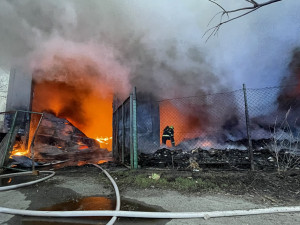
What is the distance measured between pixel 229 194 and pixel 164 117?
27.5 ft

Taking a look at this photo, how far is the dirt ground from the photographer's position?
2.12m

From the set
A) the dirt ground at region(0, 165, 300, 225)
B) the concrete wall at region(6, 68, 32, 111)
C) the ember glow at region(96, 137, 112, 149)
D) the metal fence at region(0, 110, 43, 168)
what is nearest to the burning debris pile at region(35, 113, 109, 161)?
the metal fence at region(0, 110, 43, 168)

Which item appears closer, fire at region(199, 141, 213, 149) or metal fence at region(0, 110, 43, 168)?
metal fence at region(0, 110, 43, 168)

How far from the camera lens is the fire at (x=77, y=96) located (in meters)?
10.5

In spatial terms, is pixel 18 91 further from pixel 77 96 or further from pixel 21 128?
pixel 77 96

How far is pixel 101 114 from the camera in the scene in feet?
50.8

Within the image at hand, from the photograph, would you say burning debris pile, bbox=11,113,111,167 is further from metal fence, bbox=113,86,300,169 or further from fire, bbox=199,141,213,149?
fire, bbox=199,141,213,149

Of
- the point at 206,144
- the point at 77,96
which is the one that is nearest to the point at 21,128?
the point at 77,96

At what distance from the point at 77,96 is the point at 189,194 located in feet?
44.7

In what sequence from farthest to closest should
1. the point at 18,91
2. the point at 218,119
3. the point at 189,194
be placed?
the point at 218,119 → the point at 18,91 → the point at 189,194

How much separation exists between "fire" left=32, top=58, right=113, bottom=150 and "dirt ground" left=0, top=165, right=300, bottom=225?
7.91 m

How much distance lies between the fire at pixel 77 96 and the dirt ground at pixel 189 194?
7911mm

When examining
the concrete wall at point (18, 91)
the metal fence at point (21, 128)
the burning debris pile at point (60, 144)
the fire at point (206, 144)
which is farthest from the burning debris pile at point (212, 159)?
the concrete wall at point (18, 91)

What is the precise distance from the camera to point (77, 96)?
14461 millimetres
